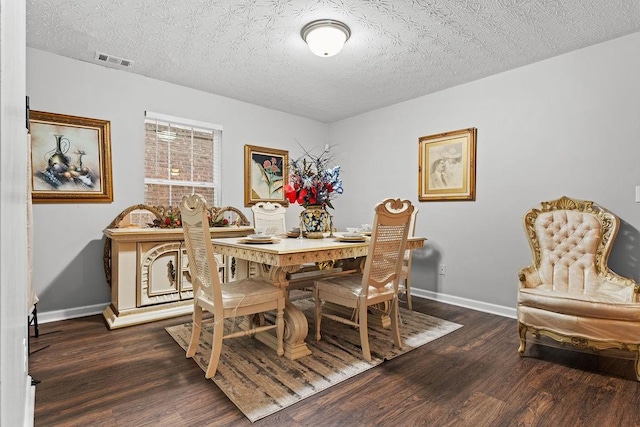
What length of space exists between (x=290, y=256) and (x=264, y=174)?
281cm

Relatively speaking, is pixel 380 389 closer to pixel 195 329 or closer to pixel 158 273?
pixel 195 329

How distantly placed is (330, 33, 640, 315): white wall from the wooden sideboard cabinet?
240 centimetres

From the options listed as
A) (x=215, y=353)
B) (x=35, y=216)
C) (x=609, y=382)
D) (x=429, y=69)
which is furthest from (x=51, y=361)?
(x=429, y=69)

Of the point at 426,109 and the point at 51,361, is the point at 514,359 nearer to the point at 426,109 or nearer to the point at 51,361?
the point at 426,109

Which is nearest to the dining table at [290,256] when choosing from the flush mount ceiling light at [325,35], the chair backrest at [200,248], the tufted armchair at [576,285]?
the chair backrest at [200,248]

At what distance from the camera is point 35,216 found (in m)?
3.04

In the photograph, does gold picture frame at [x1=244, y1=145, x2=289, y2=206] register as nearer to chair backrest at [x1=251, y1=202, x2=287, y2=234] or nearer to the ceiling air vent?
chair backrest at [x1=251, y1=202, x2=287, y2=234]

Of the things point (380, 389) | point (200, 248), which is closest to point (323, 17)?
point (200, 248)

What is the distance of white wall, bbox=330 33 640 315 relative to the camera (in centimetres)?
279

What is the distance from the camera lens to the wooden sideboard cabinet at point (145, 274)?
10.0 ft

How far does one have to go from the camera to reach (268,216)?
3801 mm

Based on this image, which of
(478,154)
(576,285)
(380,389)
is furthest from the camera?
(478,154)

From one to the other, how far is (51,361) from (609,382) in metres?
3.76

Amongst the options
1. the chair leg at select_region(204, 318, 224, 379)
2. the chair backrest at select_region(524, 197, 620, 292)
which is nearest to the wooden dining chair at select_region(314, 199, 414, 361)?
the chair leg at select_region(204, 318, 224, 379)
